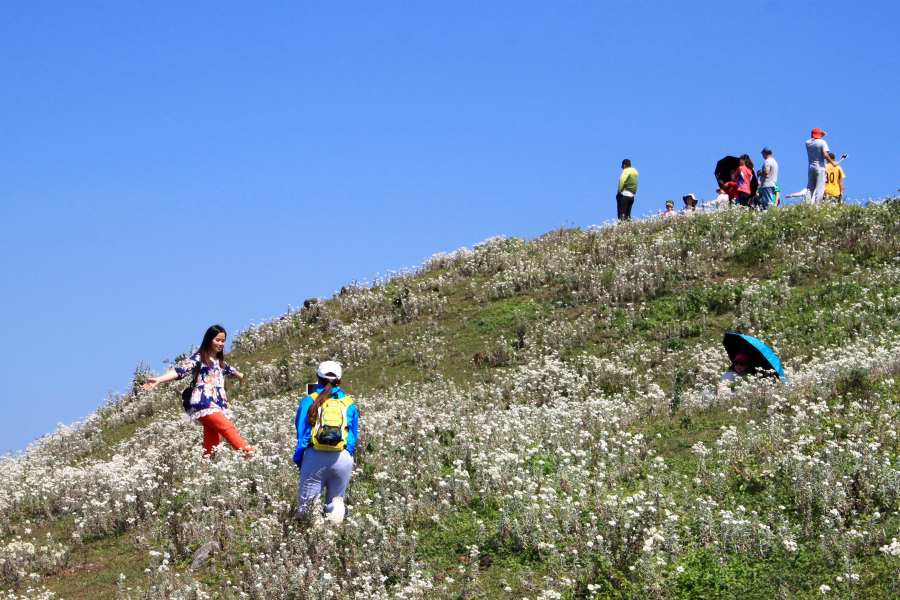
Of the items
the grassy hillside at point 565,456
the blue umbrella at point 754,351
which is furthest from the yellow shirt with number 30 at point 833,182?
the blue umbrella at point 754,351

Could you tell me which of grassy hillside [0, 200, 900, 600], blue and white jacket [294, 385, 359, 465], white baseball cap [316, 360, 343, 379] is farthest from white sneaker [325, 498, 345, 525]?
white baseball cap [316, 360, 343, 379]

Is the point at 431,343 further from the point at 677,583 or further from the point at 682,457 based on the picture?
the point at 677,583

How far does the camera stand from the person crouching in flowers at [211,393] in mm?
11484

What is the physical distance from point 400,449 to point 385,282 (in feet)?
43.1

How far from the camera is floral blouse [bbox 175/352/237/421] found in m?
11.5

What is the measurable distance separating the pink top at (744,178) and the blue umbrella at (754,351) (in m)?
12.3

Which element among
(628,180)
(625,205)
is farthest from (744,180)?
(625,205)

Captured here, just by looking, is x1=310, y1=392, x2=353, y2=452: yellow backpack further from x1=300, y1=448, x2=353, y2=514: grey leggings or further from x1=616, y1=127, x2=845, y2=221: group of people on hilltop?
x1=616, y1=127, x2=845, y2=221: group of people on hilltop

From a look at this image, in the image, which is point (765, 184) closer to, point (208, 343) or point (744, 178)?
point (744, 178)

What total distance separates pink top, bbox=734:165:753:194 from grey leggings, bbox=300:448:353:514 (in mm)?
18035

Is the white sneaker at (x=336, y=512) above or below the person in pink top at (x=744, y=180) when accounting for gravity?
below

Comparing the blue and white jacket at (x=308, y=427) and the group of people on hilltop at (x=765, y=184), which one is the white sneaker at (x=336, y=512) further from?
the group of people on hilltop at (x=765, y=184)

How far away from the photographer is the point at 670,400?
1206 centimetres

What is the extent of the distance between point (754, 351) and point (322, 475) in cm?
654
